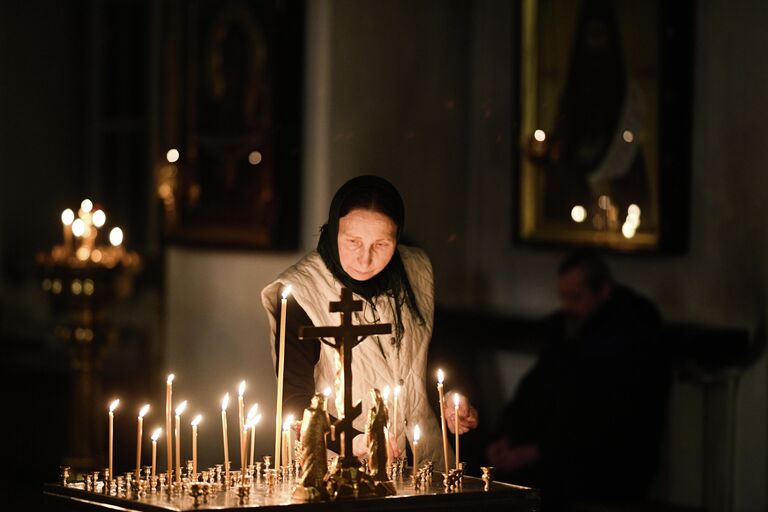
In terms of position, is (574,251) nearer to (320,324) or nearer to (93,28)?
(320,324)

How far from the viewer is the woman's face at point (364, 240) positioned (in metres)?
3.89

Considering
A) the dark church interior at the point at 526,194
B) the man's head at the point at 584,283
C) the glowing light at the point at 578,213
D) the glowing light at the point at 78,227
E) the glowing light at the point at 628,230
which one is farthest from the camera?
the glowing light at the point at 78,227

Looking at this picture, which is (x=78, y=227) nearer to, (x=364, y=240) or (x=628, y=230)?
(x=628, y=230)

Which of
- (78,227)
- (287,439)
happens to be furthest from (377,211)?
(78,227)

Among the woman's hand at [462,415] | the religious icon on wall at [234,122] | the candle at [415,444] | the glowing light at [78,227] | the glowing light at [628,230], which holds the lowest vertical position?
the candle at [415,444]

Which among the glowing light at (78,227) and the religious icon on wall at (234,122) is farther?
the glowing light at (78,227)

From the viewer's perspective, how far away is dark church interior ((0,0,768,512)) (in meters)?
5.77

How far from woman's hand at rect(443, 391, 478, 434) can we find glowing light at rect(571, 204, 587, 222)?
276cm

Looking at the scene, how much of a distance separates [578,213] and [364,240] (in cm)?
295

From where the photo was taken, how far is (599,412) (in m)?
6.20

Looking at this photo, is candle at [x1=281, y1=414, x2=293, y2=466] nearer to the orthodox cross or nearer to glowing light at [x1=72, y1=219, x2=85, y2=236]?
the orthodox cross

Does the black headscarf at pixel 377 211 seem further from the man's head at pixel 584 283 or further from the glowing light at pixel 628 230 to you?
the glowing light at pixel 628 230

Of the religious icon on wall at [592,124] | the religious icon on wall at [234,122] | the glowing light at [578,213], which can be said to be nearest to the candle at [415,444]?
the religious icon on wall at [234,122]

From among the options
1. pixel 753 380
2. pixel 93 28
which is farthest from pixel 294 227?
pixel 93 28
